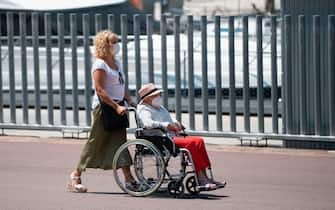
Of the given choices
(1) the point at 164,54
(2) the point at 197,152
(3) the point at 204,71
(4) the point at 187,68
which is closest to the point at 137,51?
(1) the point at 164,54

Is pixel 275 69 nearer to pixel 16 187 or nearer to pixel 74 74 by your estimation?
pixel 74 74

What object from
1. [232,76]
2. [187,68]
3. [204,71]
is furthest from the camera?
[187,68]

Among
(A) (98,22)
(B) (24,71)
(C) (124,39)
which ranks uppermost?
(A) (98,22)

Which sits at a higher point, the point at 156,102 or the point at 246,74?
the point at 246,74

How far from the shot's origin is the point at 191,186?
1034cm

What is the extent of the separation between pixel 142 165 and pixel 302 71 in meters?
3.85

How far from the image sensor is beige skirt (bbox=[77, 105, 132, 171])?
34.7 feet

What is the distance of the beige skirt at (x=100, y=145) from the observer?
10562mm

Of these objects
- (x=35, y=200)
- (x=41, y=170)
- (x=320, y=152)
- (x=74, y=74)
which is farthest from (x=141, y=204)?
(x=74, y=74)

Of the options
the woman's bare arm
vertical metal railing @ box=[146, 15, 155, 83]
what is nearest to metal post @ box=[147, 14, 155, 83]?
vertical metal railing @ box=[146, 15, 155, 83]

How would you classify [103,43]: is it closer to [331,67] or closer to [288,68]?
[288,68]

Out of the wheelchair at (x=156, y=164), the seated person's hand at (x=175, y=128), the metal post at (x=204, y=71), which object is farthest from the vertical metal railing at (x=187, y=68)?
the seated person's hand at (x=175, y=128)

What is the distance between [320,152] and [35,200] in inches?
176

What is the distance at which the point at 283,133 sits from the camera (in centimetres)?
1373
